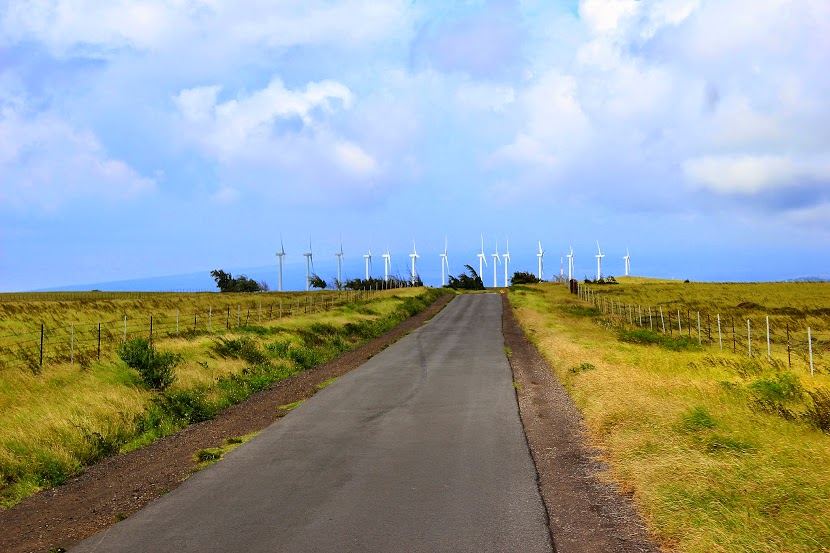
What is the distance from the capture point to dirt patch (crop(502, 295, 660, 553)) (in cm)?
676

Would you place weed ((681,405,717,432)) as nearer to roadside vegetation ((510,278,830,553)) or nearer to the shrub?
roadside vegetation ((510,278,830,553))

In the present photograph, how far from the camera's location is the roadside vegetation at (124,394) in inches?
436

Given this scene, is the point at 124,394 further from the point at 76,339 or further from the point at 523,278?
the point at 523,278

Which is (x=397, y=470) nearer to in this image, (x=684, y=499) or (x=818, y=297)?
(x=684, y=499)

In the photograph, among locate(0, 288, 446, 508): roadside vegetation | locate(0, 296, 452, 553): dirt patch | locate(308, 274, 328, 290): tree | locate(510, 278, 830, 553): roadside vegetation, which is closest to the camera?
locate(510, 278, 830, 553): roadside vegetation

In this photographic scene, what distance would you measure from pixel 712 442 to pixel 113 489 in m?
9.09

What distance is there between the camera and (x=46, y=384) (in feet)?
52.9

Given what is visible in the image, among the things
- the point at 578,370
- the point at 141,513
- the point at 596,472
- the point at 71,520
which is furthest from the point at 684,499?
the point at 578,370

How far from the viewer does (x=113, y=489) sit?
955cm

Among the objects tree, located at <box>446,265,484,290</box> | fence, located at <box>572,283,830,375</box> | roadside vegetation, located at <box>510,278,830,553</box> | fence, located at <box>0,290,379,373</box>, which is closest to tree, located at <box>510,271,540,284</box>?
tree, located at <box>446,265,484,290</box>

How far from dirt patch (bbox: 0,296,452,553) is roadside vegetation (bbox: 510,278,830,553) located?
21.8 feet

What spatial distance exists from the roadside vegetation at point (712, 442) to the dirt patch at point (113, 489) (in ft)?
21.8

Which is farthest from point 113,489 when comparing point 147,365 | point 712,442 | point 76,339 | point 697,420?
point 76,339

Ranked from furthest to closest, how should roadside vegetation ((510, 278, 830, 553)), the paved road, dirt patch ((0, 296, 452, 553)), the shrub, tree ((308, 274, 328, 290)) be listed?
tree ((308, 274, 328, 290)) < the shrub < dirt patch ((0, 296, 452, 553)) < the paved road < roadside vegetation ((510, 278, 830, 553))
